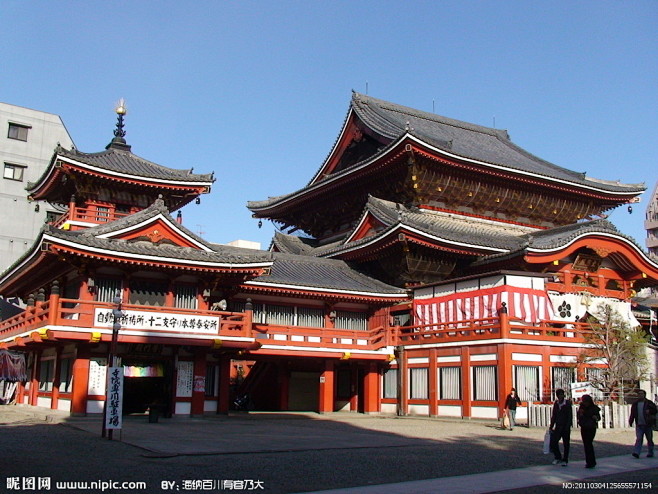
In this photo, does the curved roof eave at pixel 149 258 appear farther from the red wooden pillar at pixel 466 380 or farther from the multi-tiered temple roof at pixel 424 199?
the red wooden pillar at pixel 466 380

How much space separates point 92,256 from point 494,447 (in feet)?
55.4

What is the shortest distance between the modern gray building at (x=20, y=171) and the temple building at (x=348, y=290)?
83.8 ft

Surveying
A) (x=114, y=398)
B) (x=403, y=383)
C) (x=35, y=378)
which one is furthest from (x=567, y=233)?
(x=35, y=378)

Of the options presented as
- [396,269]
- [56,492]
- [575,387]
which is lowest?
[56,492]

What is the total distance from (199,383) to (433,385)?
11302 mm

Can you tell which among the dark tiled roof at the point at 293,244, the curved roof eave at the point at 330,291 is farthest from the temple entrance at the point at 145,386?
the dark tiled roof at the point at 293,244

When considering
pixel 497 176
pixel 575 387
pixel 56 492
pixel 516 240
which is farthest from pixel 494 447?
pixel 497 176

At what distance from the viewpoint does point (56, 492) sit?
1236 centimetres

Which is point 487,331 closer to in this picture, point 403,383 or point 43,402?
point 403,383

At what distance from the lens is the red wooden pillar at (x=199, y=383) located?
3073 centimetres

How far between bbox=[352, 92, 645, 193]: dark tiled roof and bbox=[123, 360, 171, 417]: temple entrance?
19873 millimetres

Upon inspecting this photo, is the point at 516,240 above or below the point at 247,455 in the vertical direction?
above

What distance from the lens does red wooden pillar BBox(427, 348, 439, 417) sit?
34.3 m

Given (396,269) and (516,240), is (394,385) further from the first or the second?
(516,240)
